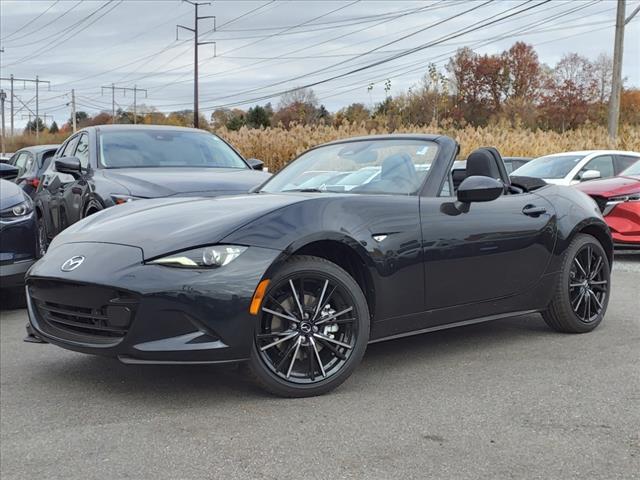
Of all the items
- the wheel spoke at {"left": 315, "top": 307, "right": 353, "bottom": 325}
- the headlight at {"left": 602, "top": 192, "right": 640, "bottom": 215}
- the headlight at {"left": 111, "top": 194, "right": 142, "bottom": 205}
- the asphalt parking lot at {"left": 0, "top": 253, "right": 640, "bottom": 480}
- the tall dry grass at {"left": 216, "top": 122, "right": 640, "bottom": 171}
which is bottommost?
the asphalt parking lot at {"left": 0, "top": 253, "right": 640, "bottom": 480}

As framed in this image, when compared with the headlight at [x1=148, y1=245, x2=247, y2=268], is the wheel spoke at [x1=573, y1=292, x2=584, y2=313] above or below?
below

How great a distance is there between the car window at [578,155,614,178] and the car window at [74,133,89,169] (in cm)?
761

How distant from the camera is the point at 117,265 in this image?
3.76 m

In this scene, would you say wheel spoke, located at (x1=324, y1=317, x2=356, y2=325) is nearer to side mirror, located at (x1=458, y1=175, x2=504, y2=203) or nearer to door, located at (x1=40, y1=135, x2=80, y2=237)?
side mirror, located at (x1=458, y1=175, x2=504, y2=203)

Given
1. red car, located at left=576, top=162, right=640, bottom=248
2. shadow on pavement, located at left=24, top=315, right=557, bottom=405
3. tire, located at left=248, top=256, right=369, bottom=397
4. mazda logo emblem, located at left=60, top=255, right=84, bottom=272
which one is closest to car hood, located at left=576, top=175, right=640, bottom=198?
red car, located at left=576, top=162, right=640, bottom=248

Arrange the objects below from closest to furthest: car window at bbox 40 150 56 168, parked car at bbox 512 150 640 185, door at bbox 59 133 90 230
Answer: door at bbox 59 133 90 230
car window at bbox 40 150 56 168
parked car at bbox 512 150 640 185

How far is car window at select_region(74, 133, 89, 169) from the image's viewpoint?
8.03 meters

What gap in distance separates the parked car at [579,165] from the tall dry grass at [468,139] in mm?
9552

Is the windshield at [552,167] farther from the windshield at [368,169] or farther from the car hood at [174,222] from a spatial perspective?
the car hood at [174,222]

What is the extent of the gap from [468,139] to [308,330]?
2060cm

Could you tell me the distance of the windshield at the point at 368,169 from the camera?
460 centimetres

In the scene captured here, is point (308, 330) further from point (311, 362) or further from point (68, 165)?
point (68, 165)

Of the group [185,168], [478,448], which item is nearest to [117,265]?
[478,448]

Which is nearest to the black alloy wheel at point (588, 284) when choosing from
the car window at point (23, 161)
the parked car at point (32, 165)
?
the parked car at point (32, 165)
